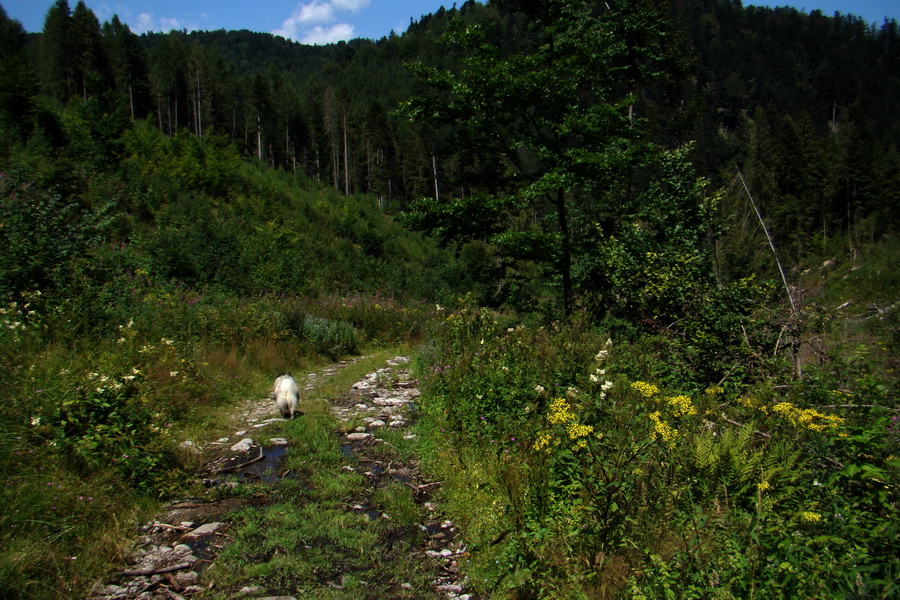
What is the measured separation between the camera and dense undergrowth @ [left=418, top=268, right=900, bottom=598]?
2.24 meters

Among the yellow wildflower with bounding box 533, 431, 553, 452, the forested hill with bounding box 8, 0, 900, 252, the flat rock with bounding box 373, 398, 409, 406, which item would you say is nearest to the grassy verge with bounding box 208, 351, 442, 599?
the yellow wildflower with bounding box 533, 431, 553, 452

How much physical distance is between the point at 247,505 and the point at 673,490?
3327 millimetres

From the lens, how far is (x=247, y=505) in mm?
4082

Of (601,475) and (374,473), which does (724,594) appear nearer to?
(601,475)

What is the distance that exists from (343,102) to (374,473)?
69474mm

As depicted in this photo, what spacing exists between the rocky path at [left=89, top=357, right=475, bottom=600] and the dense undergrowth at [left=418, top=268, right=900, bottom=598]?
242mm

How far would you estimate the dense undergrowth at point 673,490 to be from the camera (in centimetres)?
224

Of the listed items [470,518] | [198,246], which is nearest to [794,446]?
[470,518]

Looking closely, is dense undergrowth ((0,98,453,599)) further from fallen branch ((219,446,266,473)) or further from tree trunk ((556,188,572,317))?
tree trunk ((556,188,572,317))

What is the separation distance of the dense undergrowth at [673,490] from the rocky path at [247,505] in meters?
0.24

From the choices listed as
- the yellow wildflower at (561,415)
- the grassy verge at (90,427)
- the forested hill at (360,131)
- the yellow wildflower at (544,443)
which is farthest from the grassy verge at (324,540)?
the forested hill at (360,131)

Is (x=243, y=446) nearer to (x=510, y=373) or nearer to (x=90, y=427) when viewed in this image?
(x=90, y=427)

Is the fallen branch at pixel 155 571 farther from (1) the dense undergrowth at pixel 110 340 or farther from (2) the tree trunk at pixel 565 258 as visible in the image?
(2) the tree trunk at pixel 565 258

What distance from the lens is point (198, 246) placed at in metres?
15.5
